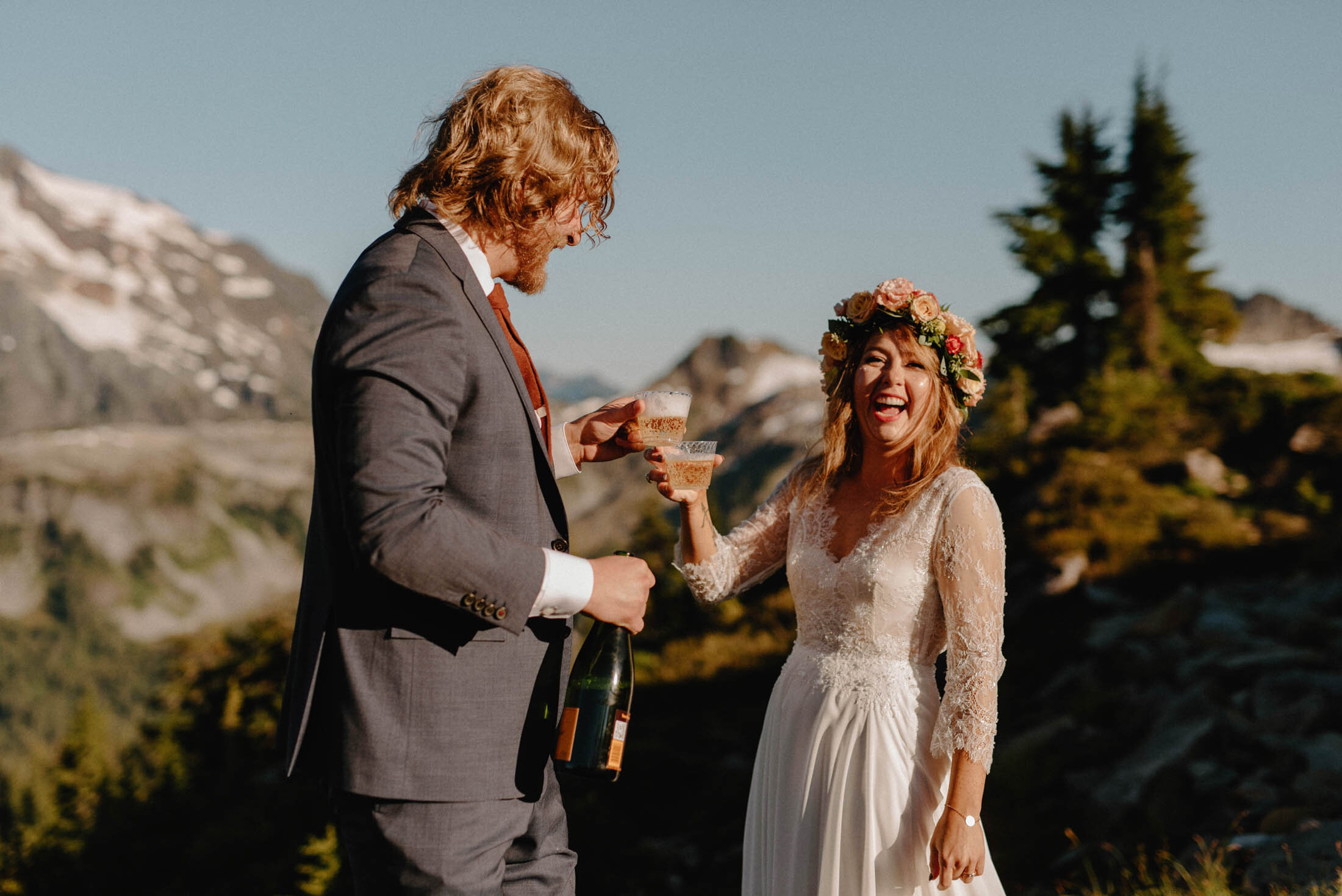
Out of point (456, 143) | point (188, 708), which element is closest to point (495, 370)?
point (456, 143)

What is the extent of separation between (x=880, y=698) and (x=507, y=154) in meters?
2.09

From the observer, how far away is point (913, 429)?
135 inches

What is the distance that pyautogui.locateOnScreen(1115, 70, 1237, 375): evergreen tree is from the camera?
22641 millimetres

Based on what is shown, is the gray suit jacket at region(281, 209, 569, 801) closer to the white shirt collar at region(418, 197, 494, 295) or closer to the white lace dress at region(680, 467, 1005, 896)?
the white shirt collar at region(418, 197, 494, 295)

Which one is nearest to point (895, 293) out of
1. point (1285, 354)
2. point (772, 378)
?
point (1285, 354)

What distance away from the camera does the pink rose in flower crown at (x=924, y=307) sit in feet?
11.1

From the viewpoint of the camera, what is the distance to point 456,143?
2.47 meters

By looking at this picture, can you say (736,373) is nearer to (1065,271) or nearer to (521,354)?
(1065,271)

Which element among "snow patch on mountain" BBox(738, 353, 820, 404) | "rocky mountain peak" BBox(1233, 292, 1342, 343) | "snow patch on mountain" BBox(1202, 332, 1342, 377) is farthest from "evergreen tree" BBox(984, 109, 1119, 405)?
"snow patch on mountain" BBox(738, 353, 820, 404)

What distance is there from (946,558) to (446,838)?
1.76 meters

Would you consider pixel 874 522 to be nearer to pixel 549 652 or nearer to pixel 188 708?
pixel 549 652

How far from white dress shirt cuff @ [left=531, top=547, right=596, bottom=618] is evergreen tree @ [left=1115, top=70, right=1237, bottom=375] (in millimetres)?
22852

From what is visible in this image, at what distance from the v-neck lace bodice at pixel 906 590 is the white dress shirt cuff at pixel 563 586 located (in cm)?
123

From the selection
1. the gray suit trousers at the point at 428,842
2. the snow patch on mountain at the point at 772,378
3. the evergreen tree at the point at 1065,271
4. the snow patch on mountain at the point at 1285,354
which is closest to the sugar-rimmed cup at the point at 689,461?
the gray suit trousers at the point at 428,842
